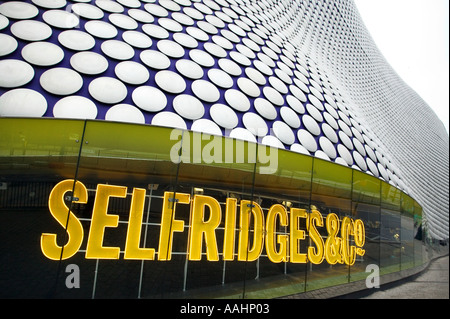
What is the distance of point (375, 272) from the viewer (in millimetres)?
9695

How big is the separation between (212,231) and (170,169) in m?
1.69

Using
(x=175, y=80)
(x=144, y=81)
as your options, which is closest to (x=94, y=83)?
(x=144, y=81)

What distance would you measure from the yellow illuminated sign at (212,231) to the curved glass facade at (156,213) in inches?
1.0

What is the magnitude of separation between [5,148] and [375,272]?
427 inches

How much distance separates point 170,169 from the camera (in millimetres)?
6539

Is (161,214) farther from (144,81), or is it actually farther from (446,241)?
(446,241)

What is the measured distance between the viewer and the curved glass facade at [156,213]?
5.86 m

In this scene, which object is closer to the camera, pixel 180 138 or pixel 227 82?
pixel 180 138

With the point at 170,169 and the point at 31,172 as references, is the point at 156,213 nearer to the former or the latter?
the point at 170,169

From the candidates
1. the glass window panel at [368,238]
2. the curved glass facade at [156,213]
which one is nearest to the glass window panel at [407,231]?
the glass window panel at [368,238]

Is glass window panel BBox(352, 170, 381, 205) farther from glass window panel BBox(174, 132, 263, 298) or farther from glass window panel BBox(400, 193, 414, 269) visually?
glass window panel BBox(174, 132, 263, 298)

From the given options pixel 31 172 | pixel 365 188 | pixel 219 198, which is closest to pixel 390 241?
pixel 365 188

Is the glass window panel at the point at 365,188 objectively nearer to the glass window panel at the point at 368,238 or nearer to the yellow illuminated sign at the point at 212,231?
the glass window panel at the point at 368,238

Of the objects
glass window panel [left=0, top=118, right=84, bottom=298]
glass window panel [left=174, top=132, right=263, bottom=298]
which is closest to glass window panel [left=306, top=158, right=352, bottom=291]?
glass window panel [left=174, top=132, right=263, bottom=298]
